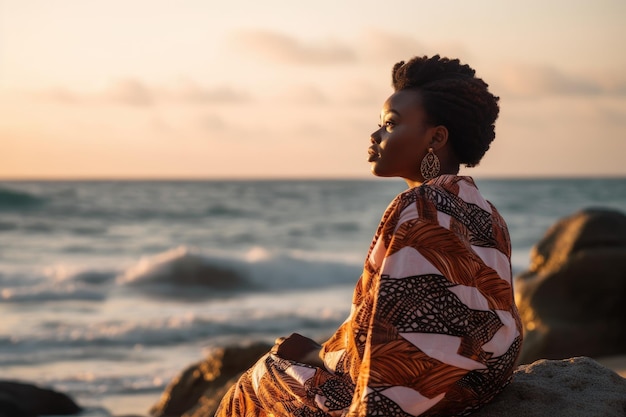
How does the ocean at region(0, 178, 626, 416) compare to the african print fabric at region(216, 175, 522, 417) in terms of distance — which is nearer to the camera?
the african print fabric at region(216, 175, 522, 417)

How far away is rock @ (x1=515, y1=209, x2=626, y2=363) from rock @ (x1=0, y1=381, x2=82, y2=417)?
4215 millimetres

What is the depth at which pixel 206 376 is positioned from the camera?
7453 millimetres

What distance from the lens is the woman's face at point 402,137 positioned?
354cm

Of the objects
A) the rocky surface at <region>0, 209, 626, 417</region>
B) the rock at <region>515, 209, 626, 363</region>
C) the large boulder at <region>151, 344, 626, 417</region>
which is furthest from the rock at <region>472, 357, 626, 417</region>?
the rock at <region>515, 209, 626, 363</region>

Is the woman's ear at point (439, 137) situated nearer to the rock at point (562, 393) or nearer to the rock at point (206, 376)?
the rock at point (562, 393)

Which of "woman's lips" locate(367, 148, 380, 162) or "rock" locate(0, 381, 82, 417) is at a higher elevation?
"woman's lips" locate(367, 148, 380, 162)

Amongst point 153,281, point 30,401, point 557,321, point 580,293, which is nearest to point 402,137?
point 30,401

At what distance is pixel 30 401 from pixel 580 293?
5360 mm

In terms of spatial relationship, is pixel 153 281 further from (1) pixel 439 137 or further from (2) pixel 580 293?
(1) pixel 439 137

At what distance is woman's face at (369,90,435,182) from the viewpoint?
11.6 ft

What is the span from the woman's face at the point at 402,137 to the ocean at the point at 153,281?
5358 mm

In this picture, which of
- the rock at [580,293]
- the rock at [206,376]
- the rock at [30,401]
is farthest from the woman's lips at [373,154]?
the rock at [580,293]

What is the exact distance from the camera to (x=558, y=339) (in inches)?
348

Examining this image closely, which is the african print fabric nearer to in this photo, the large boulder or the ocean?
the large boulder
